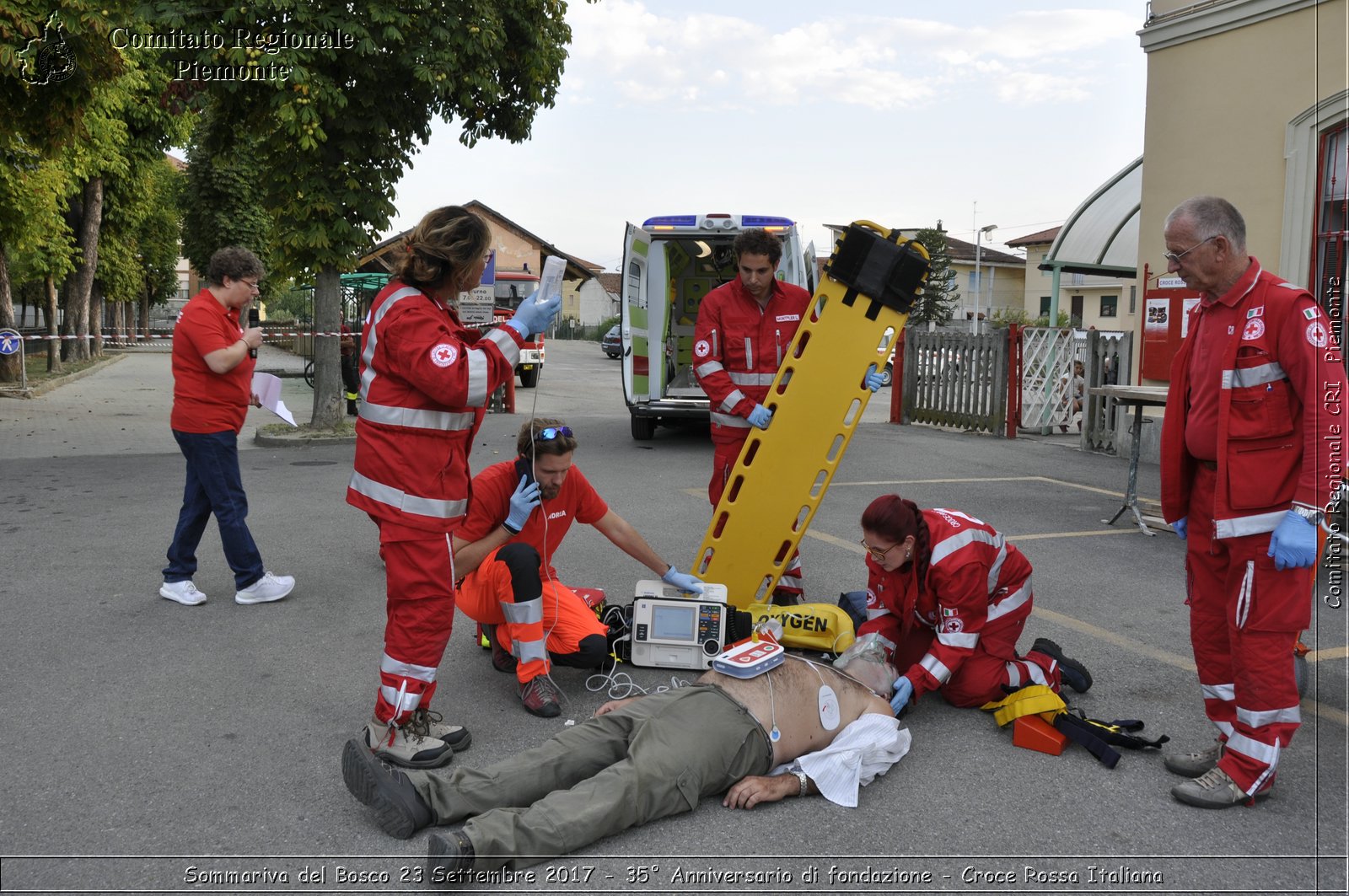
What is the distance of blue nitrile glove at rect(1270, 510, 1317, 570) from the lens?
3.19 metres

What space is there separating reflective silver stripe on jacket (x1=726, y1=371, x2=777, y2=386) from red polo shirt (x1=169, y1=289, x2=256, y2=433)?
271cm

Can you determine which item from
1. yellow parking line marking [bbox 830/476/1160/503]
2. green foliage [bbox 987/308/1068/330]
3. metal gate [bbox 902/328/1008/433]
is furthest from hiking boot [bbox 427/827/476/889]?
green foliage [bbox 987/308/1068/330]

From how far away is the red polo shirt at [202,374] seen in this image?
18.0 ft

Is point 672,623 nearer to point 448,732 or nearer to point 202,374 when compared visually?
point 448,732

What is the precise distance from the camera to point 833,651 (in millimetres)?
4812

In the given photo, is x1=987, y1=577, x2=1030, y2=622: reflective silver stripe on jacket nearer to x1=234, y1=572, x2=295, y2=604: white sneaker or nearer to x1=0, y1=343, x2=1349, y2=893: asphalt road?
x1=0, y1=343, x2=1349, y2=893: asphalt road

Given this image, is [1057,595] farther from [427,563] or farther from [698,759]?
[427,563]

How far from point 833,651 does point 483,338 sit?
92.7 inches

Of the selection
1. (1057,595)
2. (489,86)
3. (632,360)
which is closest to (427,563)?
(1057,595)

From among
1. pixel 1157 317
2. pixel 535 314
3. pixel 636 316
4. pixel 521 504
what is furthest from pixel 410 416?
pixel 1157 317

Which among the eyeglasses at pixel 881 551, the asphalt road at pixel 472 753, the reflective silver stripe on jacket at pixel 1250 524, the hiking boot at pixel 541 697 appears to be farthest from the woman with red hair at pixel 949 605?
the hiking boot at pixel 541 697

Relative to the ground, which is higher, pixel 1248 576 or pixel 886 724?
pixel 1248 576

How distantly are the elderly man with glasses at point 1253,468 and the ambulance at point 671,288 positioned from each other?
7.80m

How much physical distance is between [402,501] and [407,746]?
2.97 ft
